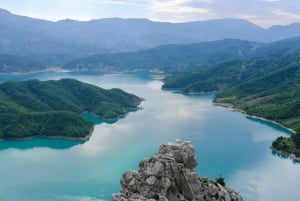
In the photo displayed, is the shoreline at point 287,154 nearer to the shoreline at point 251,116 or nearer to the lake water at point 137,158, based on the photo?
the lake water at point 137,158

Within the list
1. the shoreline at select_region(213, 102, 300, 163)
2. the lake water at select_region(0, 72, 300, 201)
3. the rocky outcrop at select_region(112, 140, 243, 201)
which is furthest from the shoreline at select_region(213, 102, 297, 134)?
the rocky outcrop at select_region(112, 140, 243, 201)

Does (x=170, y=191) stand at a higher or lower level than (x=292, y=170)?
higher

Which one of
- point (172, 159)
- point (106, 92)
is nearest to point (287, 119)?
point (106, 92)

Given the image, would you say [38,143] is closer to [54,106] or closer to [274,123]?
[54,106]

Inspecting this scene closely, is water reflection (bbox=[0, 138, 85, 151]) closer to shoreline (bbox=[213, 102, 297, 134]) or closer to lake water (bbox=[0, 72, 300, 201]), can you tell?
lake water (bbox=[0, 72, 300, 201])

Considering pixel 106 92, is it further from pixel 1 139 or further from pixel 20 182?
pixel 20 182

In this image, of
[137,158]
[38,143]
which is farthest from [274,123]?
[38,143]
